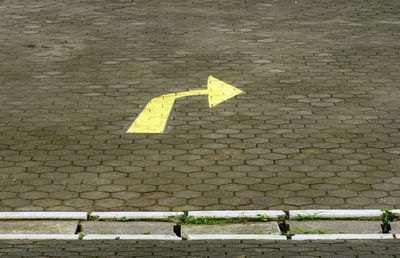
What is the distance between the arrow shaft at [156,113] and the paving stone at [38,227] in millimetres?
3245

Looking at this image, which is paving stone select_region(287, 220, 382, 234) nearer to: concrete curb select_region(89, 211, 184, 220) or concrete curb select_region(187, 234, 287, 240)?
concrete curb select_region(187, 234, 287, 240)

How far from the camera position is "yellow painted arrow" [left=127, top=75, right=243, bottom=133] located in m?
12.4

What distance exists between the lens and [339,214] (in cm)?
923

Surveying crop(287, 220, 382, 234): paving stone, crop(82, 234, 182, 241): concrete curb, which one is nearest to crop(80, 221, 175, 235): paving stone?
crop(82, 234, 182, 241): concrete curb

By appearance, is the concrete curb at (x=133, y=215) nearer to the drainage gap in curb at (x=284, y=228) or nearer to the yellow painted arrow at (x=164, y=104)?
the drainage gap in curb at (x=284, y=228)

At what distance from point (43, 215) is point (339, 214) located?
277cm

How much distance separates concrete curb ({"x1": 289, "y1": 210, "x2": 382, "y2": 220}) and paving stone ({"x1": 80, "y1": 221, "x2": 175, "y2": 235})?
1.18 metres

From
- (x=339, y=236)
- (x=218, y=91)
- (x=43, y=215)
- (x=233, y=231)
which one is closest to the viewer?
(x=339, y=236)

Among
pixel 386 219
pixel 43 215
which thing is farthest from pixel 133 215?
pixel 386 219

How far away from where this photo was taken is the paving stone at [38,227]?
8859 mm

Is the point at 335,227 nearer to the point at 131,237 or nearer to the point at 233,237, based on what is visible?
the point at 233,237

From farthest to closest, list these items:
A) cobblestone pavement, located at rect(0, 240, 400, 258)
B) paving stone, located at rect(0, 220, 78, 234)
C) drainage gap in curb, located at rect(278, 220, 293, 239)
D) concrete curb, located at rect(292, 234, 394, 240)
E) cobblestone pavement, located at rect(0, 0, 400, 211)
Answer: cobblestone pavement, located at rect(0, 0, 400, 211) → paving stone, located at rect(0, 220, 78, 234) → drainage gap in curb, located at rect(278, 220, 293, 239) → concrete curb, located at rect(292, 234, 394, 240) → cobblestone pavement, located at rect(0, 240, 400, 258)

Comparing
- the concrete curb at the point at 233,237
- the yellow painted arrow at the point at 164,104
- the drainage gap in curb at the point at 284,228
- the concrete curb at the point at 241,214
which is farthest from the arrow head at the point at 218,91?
the concrete curb at the point at 233,237

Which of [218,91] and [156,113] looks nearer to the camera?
[156,113]
